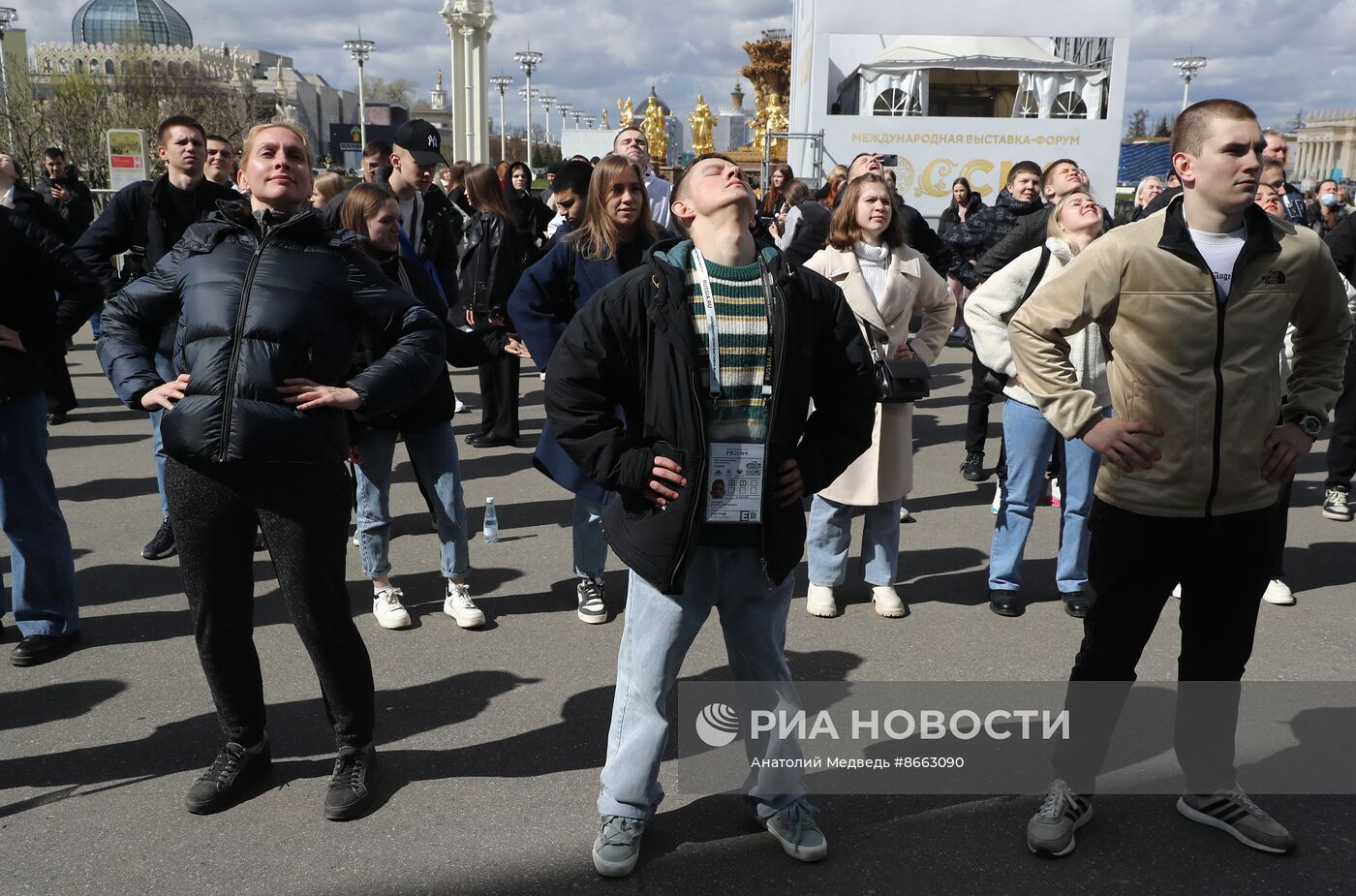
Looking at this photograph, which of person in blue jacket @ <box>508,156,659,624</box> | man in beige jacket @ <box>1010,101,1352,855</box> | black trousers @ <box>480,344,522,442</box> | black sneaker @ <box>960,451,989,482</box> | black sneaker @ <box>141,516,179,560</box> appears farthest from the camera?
black trousers @ <box>480,344,522,442</box>

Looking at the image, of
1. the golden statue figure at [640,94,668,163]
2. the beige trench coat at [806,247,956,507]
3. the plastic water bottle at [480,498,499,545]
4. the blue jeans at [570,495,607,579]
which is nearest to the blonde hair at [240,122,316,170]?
the blue jeans at [570,495,607,579]

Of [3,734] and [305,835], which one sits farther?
[3,734]

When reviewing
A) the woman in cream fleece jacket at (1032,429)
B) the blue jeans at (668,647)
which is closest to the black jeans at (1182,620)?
the blue jeans at (668,647)

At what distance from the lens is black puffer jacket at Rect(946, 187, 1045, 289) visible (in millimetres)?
8975

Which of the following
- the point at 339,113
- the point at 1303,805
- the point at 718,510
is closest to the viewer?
the point at 718,510

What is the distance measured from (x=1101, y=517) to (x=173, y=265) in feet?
9.15

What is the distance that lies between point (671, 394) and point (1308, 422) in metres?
1.78

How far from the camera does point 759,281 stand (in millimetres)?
2936

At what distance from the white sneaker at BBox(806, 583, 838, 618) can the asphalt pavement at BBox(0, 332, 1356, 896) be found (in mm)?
123

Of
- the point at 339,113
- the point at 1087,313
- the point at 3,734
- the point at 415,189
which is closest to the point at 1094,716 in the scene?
the point at 1087,313

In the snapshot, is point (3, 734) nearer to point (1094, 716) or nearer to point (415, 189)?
point (1094, 716)

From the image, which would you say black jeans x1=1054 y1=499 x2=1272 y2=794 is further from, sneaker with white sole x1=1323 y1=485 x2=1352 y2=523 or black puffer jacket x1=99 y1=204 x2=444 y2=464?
sneaker with white sole x1=1323 y1=485 x2=1352 y2=523

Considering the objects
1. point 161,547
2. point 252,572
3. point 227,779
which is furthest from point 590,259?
point 161,547

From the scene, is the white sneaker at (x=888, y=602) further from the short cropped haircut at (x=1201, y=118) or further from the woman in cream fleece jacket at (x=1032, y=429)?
the short cropped haircut at (x=1201, y=118)
